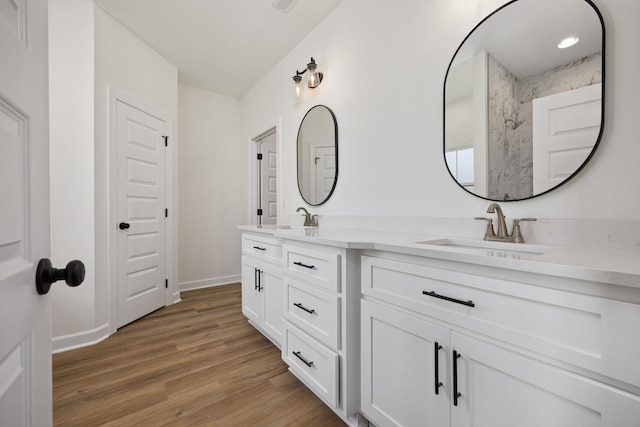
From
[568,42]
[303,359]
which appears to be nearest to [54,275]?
[303,359]

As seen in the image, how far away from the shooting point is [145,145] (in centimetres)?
286

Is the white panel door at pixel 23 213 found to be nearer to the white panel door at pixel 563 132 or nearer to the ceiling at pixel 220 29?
the white panel door at pixel 563 132

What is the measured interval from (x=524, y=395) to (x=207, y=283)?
12.4 feet

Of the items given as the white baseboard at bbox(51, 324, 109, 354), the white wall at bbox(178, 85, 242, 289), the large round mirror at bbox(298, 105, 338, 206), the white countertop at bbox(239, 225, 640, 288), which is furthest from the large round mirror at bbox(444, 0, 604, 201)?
the white wall at bbox(178, 85, 242, 289)

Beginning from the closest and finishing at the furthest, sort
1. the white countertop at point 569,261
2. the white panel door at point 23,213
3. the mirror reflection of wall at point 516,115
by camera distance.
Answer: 1. the white panel door at point 23,213
2. the white countertop at point 569,261
3. the mirror reflection of wall at point 516,115

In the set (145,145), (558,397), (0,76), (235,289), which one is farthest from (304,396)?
(145,145)

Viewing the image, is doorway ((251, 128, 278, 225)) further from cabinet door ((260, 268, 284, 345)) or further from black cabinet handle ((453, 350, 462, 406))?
black cabinet handle ((453, 350, 462, 406))

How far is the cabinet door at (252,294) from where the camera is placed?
7.44 feet

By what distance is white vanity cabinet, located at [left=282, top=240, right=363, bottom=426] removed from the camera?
1.32 m

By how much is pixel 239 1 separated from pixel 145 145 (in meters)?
1.65

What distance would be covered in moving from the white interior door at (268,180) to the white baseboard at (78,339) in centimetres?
218

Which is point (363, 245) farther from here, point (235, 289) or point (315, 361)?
point (235, 289)

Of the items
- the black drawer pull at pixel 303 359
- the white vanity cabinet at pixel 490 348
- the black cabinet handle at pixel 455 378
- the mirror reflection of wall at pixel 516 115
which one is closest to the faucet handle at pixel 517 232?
the mirror reflection of wall at pixel 516 115

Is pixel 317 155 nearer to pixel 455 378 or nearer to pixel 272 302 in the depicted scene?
pixel 272 302
